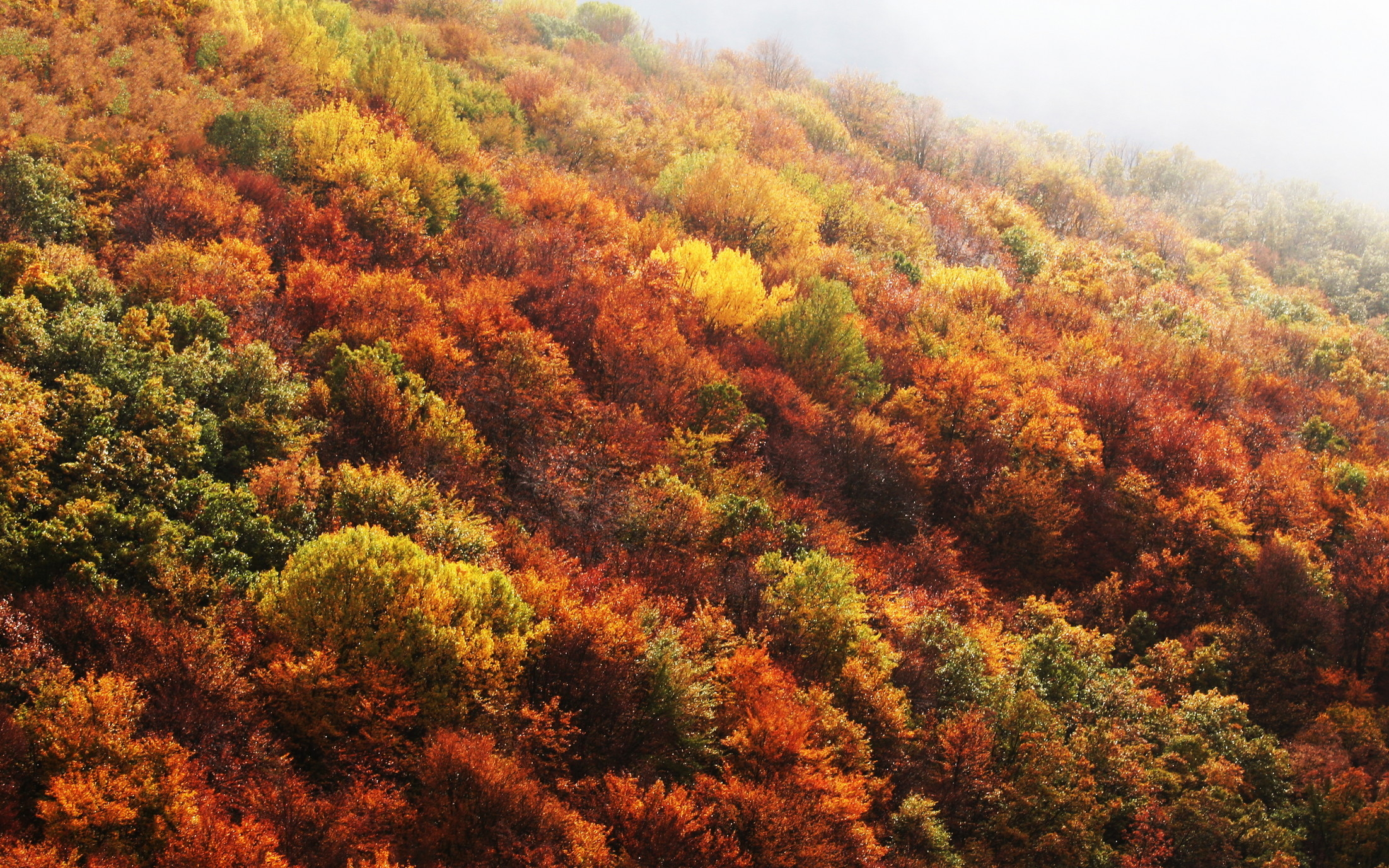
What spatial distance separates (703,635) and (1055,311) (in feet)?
169

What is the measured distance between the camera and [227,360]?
29.0 meters

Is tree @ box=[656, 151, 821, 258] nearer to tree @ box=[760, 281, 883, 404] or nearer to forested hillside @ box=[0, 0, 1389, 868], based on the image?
forested hillside @ box=[0, 0, 1389, 868]

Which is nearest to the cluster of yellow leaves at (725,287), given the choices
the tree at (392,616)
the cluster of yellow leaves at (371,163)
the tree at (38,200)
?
the cluster of yellow leaves at (371,163)

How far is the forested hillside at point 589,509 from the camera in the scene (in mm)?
20234

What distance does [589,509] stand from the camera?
110 feet

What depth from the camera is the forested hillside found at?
66.4 ft

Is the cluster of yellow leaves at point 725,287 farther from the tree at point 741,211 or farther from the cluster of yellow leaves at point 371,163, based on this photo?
the cluster of yellow leaves at point 371,163

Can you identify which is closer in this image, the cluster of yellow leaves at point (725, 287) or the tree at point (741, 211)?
the cluster of yellow leaves at point (725, 287)

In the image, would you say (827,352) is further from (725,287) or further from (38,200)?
(38,200)

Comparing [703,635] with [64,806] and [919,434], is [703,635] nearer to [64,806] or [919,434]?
[64,806]

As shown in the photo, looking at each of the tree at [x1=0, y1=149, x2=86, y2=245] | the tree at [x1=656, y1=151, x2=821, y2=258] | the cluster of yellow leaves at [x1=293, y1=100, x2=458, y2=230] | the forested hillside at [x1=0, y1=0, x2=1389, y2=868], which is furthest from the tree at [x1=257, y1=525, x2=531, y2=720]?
the tree at [x1=656, y1=151, x2=821, y2=258]

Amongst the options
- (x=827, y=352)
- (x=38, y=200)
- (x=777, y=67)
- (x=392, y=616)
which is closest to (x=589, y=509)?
(x=392, y=616)

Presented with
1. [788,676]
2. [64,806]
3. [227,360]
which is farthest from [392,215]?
[64,806]

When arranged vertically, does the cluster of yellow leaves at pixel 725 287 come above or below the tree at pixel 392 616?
above
